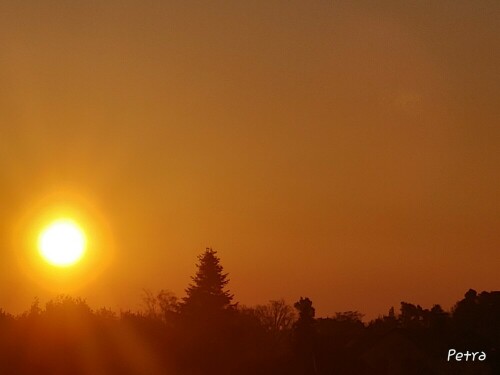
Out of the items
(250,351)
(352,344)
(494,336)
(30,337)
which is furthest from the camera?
(494,336)

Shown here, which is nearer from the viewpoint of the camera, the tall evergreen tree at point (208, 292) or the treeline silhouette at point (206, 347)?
the treeline silhouette at point (206, 347)

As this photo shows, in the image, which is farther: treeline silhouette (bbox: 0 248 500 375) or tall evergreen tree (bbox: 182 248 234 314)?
tall evergreen tree (bbox: 182 248 234 314)

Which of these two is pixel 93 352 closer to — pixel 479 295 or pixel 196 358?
pixel 196 358

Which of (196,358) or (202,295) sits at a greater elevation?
(202,295)

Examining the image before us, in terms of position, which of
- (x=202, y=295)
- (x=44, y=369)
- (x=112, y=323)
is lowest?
(x=44, y=369)

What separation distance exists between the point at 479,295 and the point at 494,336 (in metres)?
34.6

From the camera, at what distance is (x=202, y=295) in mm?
97562

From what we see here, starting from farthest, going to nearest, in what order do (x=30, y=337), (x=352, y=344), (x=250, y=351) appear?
(x=352, y=344), (x=250, y=351), (x=30, y=337)

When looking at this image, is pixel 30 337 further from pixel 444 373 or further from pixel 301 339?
pixel 444 373

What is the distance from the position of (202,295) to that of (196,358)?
39575 millimetres

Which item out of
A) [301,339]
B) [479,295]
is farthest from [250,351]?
[479,295]

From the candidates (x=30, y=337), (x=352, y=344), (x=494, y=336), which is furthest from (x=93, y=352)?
(x=494, y=336)

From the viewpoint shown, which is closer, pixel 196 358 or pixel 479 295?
pixel 196 358

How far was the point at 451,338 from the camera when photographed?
233 feet
